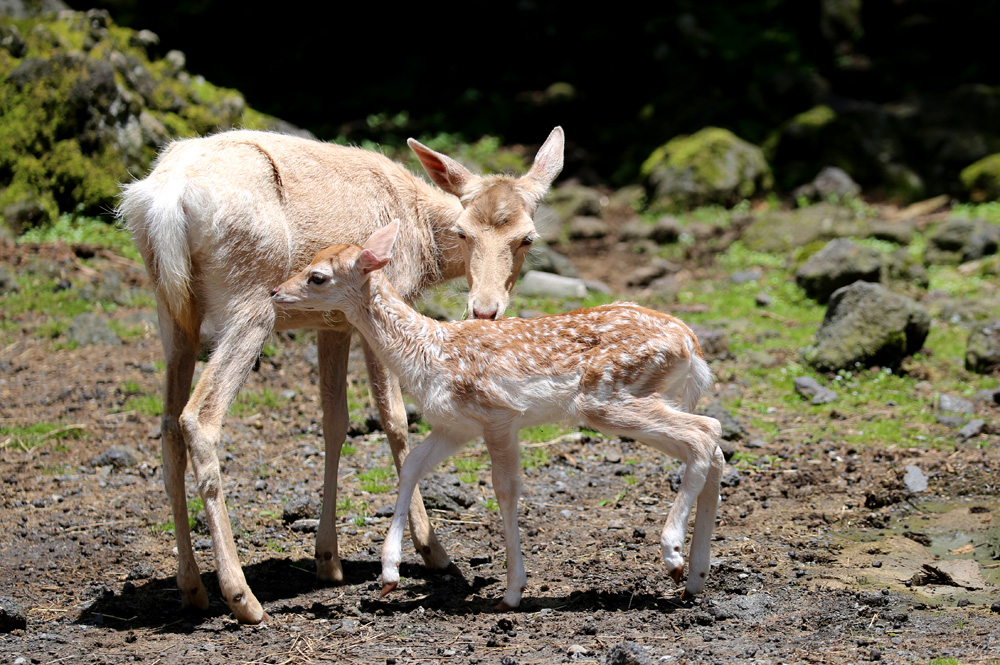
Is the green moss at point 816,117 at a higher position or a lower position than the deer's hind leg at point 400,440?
higher

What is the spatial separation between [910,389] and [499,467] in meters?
5.09

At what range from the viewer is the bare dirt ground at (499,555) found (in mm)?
4836

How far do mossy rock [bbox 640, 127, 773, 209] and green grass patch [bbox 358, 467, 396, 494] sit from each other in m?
9.60

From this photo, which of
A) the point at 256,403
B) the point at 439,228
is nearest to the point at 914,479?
the point at 439,228

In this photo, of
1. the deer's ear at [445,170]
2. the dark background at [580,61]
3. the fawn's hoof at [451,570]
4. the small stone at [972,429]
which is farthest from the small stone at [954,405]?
the dark background at [580,61]

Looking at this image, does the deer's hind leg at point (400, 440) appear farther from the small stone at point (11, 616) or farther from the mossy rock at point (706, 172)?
the mossy rock at point (706, 172)

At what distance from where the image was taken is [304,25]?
2373 cm

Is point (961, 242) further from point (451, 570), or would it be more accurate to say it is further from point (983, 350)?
point (451, 570)

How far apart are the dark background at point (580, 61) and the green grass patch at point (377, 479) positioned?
11610 mm

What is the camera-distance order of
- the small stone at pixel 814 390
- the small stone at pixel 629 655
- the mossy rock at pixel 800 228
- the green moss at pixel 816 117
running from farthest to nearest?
1. the green moss at pixel 816 117
2. the mossy rock at pixel 800 228
3. the small stone at pixel 814 390
4. the small stone at pixel 629 655

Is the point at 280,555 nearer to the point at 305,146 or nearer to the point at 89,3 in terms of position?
the point at 305,146

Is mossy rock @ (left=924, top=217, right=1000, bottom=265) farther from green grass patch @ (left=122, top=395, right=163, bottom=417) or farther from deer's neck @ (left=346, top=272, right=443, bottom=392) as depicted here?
green grass patch @ (left=122, top=395, right=163, bottom=417)

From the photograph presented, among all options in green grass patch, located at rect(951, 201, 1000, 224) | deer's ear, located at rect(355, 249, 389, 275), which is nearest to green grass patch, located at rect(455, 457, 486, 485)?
deer's ear, located at rect(355, 249, 389, 275)

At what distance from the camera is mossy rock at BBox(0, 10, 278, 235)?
38.6 ft
